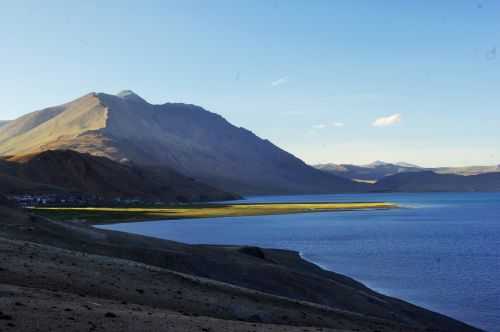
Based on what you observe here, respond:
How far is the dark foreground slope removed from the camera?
20.6m

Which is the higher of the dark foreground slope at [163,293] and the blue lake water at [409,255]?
the dark foreground slope at [163,293]

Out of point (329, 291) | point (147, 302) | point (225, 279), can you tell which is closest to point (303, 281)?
point (329, 291)

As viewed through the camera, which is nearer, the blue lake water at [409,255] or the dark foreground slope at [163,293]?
the dark foreground slope at [163,293]

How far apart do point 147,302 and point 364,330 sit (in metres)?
11.6

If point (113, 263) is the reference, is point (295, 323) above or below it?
below

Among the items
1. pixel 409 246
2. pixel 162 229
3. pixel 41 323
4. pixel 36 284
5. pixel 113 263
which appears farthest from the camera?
pixel 162 229

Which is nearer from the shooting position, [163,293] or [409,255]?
[163,293]

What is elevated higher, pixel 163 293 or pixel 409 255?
pixel 163 293

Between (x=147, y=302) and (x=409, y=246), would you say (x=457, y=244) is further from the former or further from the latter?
(x=147, y=302)

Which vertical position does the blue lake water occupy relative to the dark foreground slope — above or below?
below

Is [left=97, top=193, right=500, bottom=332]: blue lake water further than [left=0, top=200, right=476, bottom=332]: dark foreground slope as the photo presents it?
Yes

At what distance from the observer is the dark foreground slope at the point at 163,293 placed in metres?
20.6

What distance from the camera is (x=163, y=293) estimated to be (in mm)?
28953

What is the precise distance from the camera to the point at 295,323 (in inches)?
1132
